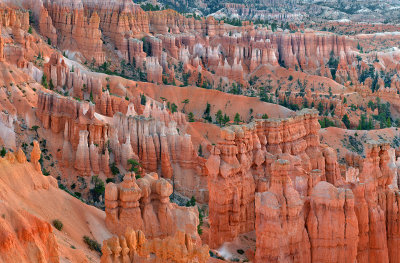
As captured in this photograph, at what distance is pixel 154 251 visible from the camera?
23.0 m

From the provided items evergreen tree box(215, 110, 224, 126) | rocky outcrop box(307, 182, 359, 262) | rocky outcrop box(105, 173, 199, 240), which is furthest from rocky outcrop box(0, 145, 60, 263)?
evergreen tree box(215, 110, 224, 126)

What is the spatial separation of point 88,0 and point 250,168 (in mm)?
63791

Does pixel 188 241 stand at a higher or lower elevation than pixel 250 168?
higher

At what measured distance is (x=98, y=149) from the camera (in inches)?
1896

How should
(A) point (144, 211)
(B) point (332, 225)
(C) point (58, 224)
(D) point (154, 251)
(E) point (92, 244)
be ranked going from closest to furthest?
(D) point (154, 251)
(C) point (58, 224)
(E) point (92, 244)
(A) point (144, 211)
(B) point (332, 225)

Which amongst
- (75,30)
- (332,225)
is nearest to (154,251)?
(332,225)

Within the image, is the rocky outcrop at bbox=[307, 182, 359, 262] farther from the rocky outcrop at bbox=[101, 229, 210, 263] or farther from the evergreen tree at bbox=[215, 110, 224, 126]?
the evergreen tree at bbox=[215, 110, 224, 126]

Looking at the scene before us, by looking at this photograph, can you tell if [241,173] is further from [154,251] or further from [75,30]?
[75,30]

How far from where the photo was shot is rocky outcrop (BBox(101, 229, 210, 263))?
22188 mm

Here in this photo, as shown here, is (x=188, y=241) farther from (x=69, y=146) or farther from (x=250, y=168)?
(x=69, y=146)

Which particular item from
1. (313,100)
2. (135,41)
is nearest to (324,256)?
(313,100)

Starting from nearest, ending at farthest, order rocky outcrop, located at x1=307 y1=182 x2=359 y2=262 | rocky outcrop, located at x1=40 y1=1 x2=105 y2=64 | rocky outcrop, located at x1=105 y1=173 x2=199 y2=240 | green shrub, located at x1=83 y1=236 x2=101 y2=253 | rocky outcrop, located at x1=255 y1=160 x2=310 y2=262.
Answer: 1. green shrub, located at x1=83 y1=236 x2=101 y2=253
2. rocky outcrop, located at x1=105 y1=173 x2=199 y2=240
3. rocky outcrop, located at x1=255 y1=160 x2=310 y2=262
4. rocky outcrop, located at x1=307 y1=182 x2=359 y2=262
5. rocky outcrop, located at x1=40 y1=1 x2=105 y2=64

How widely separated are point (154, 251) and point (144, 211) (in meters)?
6.37

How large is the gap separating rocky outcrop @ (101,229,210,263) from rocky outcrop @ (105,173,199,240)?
17.0ft
